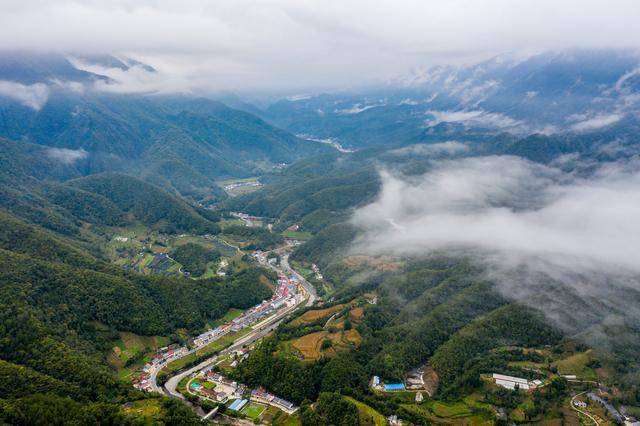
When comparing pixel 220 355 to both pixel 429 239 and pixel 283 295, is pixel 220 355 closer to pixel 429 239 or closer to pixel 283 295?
pixel 283 295

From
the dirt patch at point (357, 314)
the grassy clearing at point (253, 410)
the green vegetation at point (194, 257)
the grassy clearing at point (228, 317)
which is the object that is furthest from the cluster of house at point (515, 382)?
the green vegetation at point (194, 257)

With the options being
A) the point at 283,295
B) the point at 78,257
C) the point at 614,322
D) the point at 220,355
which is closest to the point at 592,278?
the point at 614,322

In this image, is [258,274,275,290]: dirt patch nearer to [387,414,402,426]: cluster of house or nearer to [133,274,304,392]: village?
[133,274,304,392]: village

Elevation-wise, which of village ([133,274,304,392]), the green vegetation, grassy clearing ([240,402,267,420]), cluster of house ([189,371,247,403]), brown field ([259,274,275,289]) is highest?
grassy clearing ([240,402,267,420])

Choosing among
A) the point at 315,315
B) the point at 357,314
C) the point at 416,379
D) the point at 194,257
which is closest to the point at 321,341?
the point at 357,314

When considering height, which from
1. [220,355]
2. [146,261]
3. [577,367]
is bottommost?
[146,261]

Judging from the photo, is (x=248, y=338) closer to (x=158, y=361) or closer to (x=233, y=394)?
(x=158, y=361)

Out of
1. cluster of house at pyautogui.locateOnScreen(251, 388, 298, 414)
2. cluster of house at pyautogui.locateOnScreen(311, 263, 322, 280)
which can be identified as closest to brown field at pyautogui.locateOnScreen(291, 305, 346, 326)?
cluster of house at pyautogui.locateOnScreen(251, 388, 298, 414)
